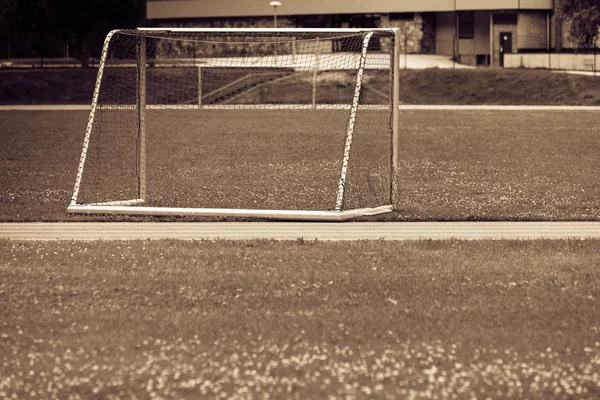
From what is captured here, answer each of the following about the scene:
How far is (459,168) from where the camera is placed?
19953 mm

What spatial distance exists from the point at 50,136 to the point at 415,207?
15.0 metres

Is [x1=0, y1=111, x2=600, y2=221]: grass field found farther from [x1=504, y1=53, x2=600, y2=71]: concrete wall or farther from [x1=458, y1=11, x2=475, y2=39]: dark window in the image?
[x1=458, y1=11, x2=475, y2=39]: dark window

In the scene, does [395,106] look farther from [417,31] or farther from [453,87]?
[417,31]

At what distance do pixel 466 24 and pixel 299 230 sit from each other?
56.6 meters

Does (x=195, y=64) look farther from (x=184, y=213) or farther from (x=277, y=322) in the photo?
(x=277, y=322)

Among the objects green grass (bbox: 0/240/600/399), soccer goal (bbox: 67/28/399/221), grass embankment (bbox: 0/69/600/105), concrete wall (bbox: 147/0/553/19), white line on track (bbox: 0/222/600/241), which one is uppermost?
concrete wall (bbox: 147/0/553/19)

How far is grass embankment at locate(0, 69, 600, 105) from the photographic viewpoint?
1807 inches

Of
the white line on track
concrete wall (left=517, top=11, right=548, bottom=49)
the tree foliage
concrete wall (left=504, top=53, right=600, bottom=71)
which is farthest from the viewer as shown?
concrete wall (left=517, top=11, right=548, bottom=49)

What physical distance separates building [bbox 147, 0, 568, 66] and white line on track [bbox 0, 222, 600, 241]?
5173cm

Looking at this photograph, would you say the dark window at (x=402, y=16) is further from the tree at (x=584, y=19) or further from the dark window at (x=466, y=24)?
the tree at (x=584, y=19)

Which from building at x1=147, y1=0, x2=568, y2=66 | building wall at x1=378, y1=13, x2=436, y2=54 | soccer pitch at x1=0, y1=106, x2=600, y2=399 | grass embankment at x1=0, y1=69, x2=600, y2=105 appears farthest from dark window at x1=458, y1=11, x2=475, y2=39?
soccer pitch at x1=0, y1=106, x2=600, y2=399

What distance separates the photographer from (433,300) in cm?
835

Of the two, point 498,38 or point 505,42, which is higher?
point 498,38


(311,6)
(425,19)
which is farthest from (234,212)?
(311,6)
